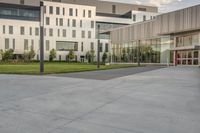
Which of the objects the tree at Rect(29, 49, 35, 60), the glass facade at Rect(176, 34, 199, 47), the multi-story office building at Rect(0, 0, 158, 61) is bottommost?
the tree at Rect(29, 49, 35, 60)

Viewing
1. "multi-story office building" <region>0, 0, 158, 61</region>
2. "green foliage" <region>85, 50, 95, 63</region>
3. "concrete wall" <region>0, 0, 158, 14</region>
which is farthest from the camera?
"concrete wall" <region>0, 0, 158, 14</region>

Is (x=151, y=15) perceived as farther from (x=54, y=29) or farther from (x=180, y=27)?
(x=180, y=27)

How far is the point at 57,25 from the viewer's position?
9100 cm

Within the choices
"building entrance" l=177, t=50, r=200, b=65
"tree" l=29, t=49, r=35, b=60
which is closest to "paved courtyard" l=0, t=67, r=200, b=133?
"building entrance" l=177, t=50, r=200, b=65

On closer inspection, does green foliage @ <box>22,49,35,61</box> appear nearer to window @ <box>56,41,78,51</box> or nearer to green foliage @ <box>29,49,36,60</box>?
green foliage @ <box>29,49,36,60</box>

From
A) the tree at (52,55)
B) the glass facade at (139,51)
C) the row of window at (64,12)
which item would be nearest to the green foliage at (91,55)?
the tree at (52,55)

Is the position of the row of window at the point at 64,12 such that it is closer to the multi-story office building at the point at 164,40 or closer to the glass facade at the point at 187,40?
the multi-story office building at the point at 164,40

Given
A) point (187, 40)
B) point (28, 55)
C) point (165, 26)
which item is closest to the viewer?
point (187, 40)

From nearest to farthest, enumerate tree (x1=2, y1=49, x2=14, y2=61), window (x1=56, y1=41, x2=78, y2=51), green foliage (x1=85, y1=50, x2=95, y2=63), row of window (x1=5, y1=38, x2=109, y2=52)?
tree (x1=2, y1=49, x2=14, y2=61)
row of window (x1=5, y1=38, x2=109, y2=52)
green foliage (x1=85, y1=50, x2=95, y2=63)
window (x1=56, y1=41, x2=78, y2=51)

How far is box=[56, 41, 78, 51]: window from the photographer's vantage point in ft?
300

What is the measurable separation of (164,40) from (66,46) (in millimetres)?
51030

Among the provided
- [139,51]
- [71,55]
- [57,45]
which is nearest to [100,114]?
[139,51]

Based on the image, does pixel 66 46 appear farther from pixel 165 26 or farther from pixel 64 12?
pixel 165 26

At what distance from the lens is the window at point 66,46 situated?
91.3m
